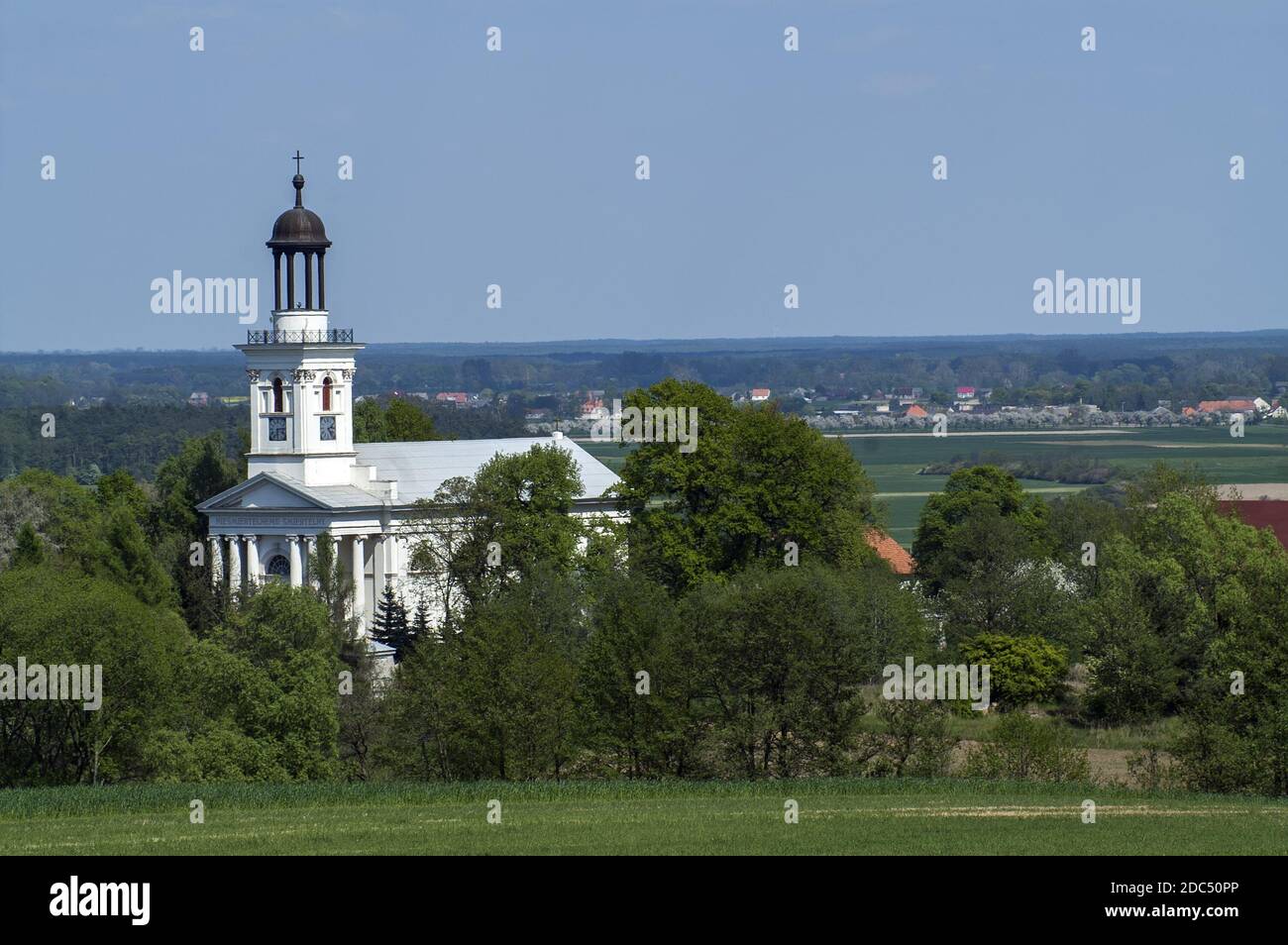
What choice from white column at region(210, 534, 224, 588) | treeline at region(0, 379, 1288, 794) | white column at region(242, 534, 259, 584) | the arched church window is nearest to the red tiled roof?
treeline at region(0, 379, 1288, 794)

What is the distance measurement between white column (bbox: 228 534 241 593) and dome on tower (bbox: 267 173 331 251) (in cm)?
939

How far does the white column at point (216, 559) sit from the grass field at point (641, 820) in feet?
124

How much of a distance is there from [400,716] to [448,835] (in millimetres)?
17739

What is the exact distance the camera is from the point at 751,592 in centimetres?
5434

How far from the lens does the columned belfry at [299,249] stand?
3270 inches

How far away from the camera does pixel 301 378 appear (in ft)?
275

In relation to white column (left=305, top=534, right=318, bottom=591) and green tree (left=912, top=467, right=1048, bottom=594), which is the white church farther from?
green tree (left=912, top=467, right=1048, bottom=594)

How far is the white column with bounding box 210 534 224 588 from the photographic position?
267 ft

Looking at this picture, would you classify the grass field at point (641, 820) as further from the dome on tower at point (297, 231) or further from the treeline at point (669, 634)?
the dome on tower at point (297, 231)

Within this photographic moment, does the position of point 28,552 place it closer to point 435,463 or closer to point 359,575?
point 359,575

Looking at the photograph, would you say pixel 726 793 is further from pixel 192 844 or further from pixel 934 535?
pixel 934 535
